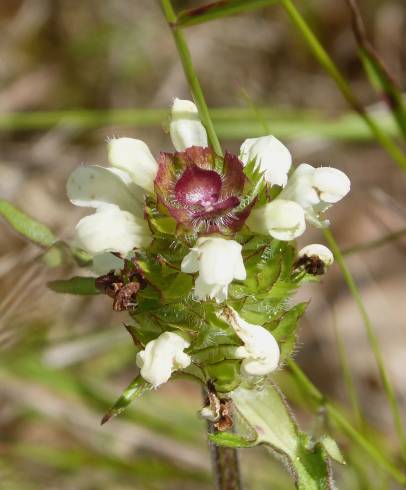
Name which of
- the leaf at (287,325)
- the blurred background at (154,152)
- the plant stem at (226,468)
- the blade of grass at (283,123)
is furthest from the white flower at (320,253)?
the blade of grass at (283,123)

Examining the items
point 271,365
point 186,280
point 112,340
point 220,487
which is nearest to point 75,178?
point 186,280

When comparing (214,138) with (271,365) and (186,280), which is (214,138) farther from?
(271,365)

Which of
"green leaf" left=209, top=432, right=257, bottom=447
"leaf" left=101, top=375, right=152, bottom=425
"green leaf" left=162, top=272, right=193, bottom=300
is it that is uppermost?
"green leaf" left=162, top=272, right=193, bottom=300

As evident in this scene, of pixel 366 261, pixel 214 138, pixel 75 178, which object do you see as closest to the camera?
pixel 75 178

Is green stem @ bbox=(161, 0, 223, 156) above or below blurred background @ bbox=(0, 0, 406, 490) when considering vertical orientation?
above

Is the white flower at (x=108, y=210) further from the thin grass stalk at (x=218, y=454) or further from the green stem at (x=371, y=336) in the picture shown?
the green stem at (x=371, y=336)

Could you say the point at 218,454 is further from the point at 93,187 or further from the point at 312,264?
the point at 93,187

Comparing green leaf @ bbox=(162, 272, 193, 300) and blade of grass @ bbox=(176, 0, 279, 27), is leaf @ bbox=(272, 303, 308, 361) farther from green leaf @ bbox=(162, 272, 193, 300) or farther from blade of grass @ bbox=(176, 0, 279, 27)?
blade of grass @ bbox=(176, 0, 279, 27)

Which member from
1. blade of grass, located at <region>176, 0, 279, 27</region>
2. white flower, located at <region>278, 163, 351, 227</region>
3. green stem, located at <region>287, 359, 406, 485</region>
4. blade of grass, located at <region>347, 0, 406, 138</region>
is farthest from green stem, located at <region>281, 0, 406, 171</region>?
green stem, located at <region>287, 359, 406, 485</region>
